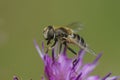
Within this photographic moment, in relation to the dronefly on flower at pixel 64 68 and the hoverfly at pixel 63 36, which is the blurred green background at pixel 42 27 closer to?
the hoverfly at pixel 63 36

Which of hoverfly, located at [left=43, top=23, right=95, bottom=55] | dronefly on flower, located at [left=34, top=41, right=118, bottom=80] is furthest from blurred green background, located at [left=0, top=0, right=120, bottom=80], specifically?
dronefly on flower, located at [left=34, top=41, right=118, bottom=80]

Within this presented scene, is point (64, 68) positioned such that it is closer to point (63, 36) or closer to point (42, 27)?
point (63, 36)

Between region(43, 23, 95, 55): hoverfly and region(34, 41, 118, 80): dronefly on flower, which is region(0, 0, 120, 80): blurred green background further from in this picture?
region(34, 41, 118, 80): dronefly on flower

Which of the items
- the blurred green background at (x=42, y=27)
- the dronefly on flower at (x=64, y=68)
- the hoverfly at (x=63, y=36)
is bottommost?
the dronefly on flower at (x=64, y=68)

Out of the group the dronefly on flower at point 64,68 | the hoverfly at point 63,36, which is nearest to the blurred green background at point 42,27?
the hoverfly at point 63,36

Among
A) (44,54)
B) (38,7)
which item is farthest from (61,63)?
(38,7)

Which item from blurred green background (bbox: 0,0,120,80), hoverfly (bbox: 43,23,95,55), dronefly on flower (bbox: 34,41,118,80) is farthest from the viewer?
blurred green background (bbox: 0,0,120,80)

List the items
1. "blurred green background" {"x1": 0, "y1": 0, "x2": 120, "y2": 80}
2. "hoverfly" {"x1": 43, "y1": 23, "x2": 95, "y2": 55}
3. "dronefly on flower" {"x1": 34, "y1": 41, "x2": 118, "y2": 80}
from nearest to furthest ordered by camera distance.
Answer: "dronefly on flower" {"x1": 34, "y1": 41, "x2": 118, "y2": 80} → "hoverfly" {"x1": 43, "y1": 23, "x2": 95, "y2": 55} → "blurred green background" {"x1": 0, "y1": 0, "x2": 120, "y2": 80}

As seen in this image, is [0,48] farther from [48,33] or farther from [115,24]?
[48,33]
